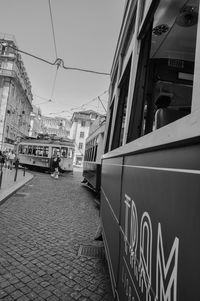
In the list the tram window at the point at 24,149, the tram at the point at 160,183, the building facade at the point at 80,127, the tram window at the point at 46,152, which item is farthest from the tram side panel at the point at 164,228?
the building facade at the point at 80,127

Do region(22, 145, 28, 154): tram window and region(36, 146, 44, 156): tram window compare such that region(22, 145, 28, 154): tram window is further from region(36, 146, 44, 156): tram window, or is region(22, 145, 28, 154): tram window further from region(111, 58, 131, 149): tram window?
region(111, 58, 131, 149): tram window

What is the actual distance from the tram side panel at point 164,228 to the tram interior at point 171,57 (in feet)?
3.62

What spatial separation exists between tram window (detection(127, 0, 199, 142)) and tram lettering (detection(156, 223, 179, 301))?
114 cm

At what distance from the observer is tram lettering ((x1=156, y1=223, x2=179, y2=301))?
0.81 m

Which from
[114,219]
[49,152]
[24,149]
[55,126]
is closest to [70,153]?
[49,152]

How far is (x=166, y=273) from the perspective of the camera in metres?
0.88

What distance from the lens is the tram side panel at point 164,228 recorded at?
2.41 ft

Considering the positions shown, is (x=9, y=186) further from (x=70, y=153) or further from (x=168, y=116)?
(x=70, y=153)

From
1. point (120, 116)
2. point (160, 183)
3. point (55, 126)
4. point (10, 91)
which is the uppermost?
point (55, 126)

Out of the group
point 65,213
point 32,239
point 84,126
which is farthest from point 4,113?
point 32,239

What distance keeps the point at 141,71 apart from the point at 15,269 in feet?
8.81

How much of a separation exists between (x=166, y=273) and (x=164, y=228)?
15cm

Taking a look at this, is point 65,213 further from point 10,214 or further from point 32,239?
point 32,239

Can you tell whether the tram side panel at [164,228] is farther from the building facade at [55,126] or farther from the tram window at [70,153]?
the building facade at [55,126]
